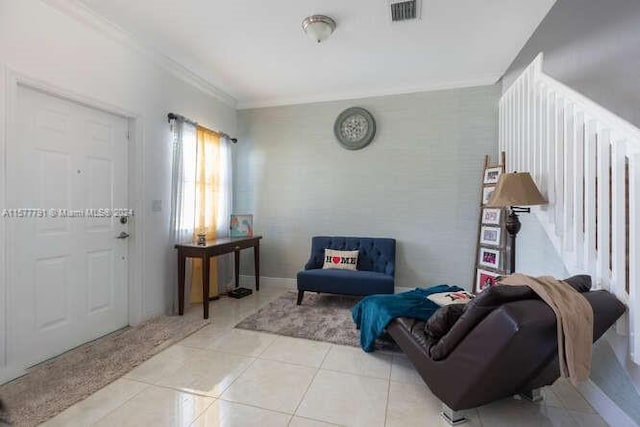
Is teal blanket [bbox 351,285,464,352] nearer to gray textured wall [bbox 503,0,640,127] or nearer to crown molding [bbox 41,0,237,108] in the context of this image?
gray textured wall [bbox 503,0,640,127]

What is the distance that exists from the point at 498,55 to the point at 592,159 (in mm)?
2002

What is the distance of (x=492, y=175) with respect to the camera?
357 cm

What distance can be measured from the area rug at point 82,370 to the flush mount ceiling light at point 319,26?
117 inches

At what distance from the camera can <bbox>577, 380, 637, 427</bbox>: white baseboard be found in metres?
1.67

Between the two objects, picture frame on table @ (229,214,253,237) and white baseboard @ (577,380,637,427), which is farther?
picture frame on table @ (229,214,253,237)

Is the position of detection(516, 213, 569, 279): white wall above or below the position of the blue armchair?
above

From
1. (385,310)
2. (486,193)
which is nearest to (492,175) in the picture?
(486,193)

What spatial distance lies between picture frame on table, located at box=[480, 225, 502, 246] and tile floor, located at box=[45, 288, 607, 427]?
1648 mm

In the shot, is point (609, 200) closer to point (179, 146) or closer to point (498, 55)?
point (498, 55)

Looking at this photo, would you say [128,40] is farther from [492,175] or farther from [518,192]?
[492,175]

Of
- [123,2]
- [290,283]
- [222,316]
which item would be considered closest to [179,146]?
[123,2]

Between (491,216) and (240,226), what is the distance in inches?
126

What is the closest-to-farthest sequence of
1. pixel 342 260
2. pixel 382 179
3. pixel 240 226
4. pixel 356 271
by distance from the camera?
pixel 356 271 → pixel 342 260 → pixel 382 179 → pixel 240 226

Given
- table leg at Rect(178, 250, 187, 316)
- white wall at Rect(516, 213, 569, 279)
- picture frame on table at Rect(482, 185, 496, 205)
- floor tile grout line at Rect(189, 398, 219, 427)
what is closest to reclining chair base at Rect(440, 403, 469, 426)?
white wall at Rect(516, 213, 569, 279)
